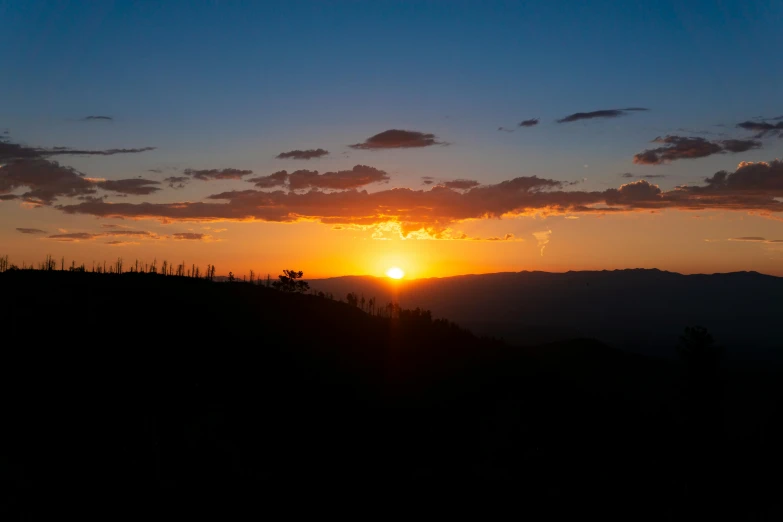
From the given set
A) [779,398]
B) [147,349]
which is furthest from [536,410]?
[779,398]

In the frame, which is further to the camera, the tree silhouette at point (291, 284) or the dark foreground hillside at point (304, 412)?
the tree silhouette at point (291, 284)

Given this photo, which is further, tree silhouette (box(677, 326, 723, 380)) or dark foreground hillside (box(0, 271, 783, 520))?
tree silhouette (box(677, 326, 723, 380))

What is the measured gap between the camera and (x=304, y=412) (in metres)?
38.4

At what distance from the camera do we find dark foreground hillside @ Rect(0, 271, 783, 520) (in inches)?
1244

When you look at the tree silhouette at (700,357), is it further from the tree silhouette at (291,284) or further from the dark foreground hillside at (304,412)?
the tree silhouette at (291,284)

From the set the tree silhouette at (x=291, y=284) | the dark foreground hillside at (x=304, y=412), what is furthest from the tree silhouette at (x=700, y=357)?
the tree silhouette at (x=291, y=284)

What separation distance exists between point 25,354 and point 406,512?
21773 mm

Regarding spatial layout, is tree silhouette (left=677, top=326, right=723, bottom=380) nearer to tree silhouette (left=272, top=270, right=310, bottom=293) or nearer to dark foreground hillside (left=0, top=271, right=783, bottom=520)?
dark foreground hillside (left=0, top=271, right=783, bottom=520)

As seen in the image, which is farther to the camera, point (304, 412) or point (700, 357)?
point (700, 357)

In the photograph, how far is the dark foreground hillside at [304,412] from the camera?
3161cm

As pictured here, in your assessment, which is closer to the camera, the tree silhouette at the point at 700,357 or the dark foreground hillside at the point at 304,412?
the dark foreground hillside at the point at 304,412

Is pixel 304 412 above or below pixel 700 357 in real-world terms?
below

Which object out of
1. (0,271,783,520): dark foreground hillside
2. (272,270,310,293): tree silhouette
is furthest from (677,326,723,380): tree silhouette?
(272,270,310,293): tree silhouette

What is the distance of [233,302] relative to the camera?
50.3 m
